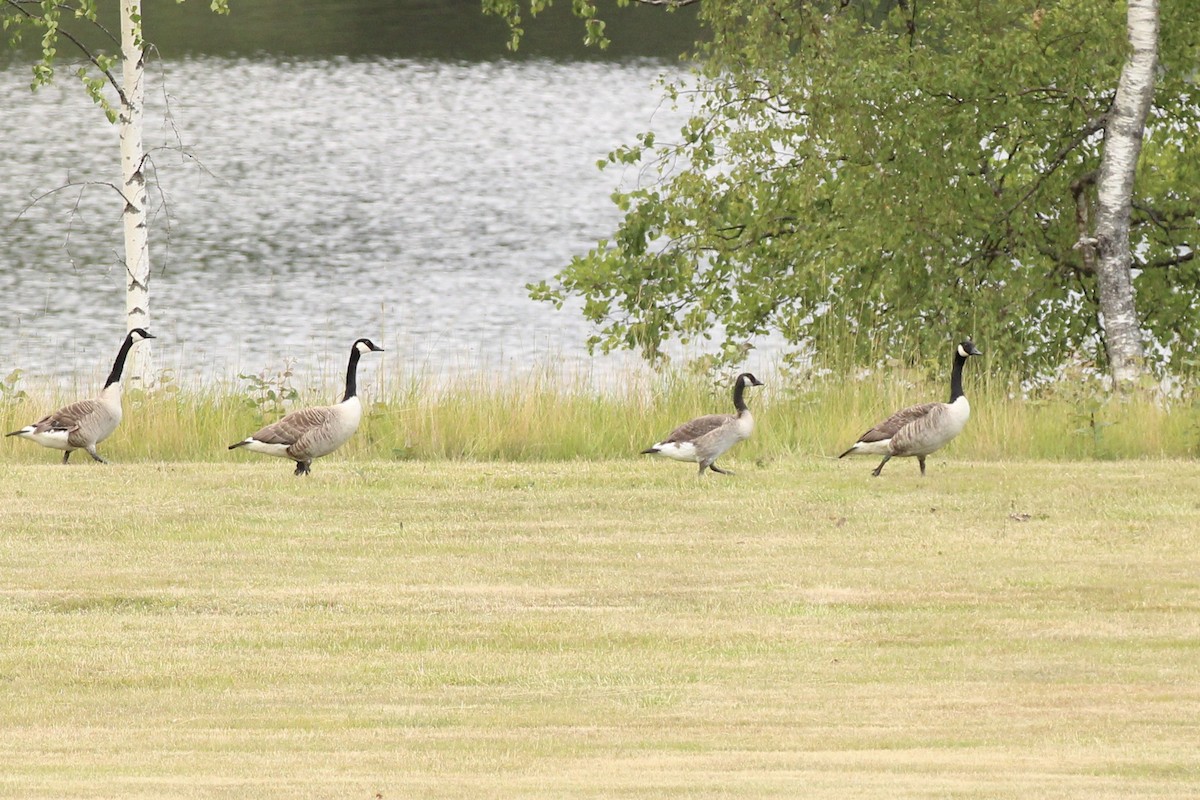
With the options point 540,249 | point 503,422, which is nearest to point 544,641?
point 503,422

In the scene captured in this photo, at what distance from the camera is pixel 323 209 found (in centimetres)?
4841

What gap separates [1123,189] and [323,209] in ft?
104

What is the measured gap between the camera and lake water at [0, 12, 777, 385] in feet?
102

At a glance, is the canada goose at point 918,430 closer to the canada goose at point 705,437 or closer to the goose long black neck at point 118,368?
the canada goose at point 705,437

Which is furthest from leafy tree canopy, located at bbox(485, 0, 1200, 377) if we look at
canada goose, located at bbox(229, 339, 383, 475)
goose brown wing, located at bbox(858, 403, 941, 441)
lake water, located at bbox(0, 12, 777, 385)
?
canada goose, located at bbox(229, 339, 383, 475)

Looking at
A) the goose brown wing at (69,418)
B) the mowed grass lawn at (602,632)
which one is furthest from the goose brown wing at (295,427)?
the goose brown wing at (69,418)

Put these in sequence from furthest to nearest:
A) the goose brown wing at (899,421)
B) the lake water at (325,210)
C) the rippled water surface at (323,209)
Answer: the rippled water surface at (323,209) < the lake water at (325,210) < the goose brown wing at (899,421)

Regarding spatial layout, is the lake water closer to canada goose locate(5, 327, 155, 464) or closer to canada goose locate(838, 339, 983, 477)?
canada goose locate(5, 327, 155, 464)

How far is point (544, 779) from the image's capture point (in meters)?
6.82

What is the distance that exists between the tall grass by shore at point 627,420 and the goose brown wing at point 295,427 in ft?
6.66

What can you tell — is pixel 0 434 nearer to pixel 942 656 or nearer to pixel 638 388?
pixel 638 388

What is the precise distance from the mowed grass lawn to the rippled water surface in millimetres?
6047

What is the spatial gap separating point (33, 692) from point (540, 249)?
34028 mm

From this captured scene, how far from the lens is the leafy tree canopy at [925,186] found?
19.7m
